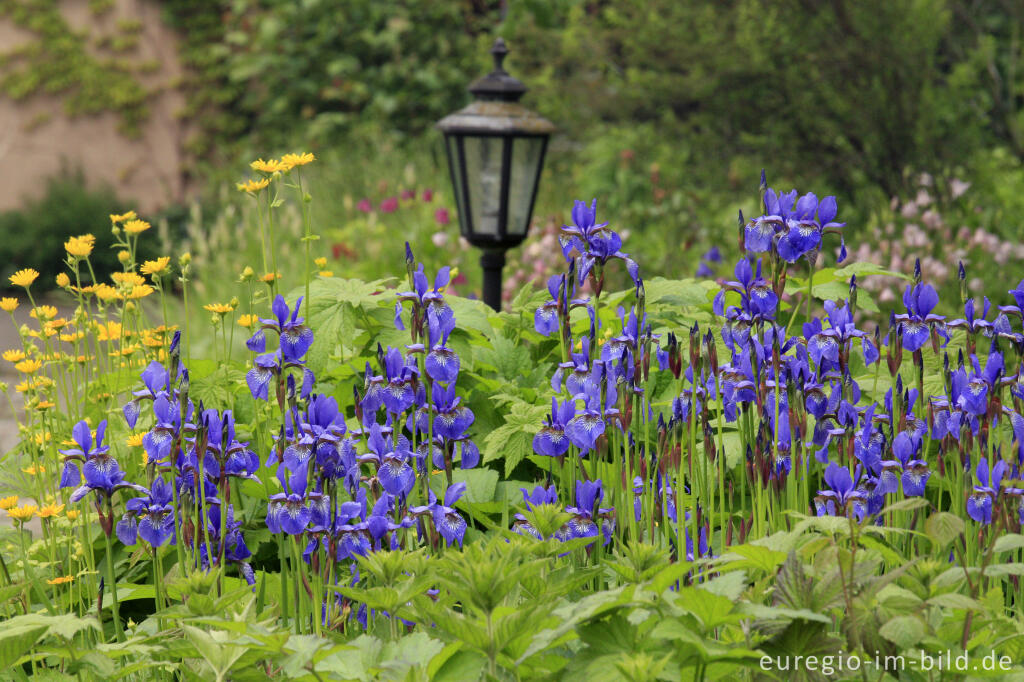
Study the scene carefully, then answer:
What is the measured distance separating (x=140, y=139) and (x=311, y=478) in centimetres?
1164

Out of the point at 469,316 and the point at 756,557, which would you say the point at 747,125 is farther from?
the point at 756,557

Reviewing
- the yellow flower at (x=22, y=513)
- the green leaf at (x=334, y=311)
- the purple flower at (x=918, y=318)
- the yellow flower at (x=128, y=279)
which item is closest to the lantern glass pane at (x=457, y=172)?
the green leaf at (x=334, y=311)

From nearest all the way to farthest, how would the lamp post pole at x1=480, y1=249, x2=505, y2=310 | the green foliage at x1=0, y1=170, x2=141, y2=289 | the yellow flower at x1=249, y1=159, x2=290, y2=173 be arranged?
1. the yellow flower at x1=249, y1=159, x2=290, y2=173
2. the lamp post pole at x1=480, y1=249, x2=505, y2=310
3. the green foliage at x1=0, y1=170, x2=141, y2=289

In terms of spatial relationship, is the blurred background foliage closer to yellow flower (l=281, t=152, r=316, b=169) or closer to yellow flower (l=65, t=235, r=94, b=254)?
yellow flower (l=281, t=152, r=316, b=169)

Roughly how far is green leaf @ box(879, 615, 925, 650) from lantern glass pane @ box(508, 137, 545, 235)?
11.1 ft

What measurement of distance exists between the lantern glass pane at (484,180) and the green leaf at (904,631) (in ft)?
11.1

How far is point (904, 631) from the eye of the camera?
1.29 meters

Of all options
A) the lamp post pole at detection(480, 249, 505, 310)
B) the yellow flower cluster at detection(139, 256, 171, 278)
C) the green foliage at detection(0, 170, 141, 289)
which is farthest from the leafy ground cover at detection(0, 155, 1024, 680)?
the green foliage at detection(0, 170, 141, 289)

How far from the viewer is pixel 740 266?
77.5 inches

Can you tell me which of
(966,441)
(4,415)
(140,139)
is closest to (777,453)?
(966,441)

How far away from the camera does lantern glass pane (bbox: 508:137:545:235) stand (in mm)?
4531

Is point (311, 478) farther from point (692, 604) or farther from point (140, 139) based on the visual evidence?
point (140, 139)

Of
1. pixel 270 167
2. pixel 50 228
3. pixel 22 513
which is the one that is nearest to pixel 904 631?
pixel 270 167

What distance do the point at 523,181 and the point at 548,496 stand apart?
2802 mm
